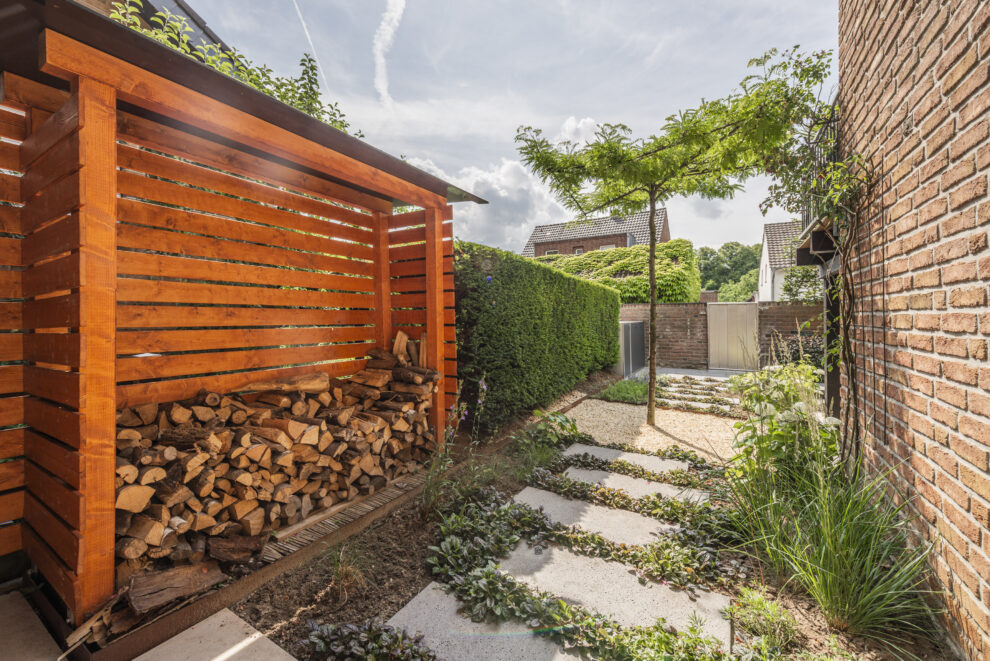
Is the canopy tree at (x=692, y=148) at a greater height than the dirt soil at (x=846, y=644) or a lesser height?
greater

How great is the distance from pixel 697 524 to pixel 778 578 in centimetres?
56

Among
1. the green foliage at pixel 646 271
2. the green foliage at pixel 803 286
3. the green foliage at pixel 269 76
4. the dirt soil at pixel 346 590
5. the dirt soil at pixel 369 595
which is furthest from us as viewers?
the green foliage at pixel 646 271

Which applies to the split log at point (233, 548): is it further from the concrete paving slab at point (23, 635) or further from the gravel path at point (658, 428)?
the gravel path at point (658, 428)

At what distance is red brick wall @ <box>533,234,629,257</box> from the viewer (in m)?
24.9

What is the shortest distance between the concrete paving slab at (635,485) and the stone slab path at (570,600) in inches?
17.0

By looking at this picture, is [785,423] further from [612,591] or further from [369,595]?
[369,595]

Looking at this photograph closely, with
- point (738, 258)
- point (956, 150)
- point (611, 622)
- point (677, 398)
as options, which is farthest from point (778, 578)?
point (738, 258)

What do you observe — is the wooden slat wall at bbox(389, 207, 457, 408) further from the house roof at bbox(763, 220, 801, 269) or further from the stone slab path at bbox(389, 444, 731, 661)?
the house roof at bbox(763, 220, 801, 269)

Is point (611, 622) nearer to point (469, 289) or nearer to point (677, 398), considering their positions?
point (469, 289)

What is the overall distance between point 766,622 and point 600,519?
119 cm

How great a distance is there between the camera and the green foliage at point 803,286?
8.55 m

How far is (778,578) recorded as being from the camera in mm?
2117

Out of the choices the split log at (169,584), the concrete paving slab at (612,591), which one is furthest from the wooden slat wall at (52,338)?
the concrete paving slab at (612,591)

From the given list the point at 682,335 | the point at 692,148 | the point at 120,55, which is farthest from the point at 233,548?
the point at 682,335
